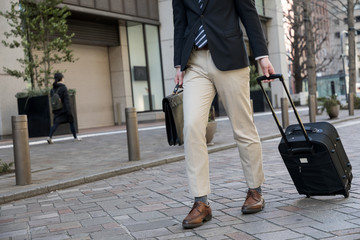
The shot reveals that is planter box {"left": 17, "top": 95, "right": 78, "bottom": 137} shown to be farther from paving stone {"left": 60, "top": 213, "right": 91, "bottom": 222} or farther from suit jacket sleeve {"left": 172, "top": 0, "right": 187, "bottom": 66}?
suit jacket sleeve {"left": 172, "top": 0, "right": 187, "bottom": 66}

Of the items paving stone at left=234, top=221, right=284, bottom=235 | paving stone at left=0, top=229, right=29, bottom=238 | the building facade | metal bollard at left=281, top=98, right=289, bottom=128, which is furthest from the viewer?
the building facade

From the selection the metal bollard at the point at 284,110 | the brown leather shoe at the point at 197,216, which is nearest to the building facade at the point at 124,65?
the metal bollard at the point at 284,110

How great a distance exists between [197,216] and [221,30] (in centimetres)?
135

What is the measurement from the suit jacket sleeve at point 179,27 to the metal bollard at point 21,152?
3159mm

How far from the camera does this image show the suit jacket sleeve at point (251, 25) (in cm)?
372

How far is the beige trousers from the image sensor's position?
11.8 ft

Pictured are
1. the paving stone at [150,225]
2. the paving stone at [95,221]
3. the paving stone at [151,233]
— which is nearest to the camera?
the paving stone at [151,233]

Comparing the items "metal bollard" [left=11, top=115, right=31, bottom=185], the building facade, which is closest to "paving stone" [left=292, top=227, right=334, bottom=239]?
"metal bollard" [left=11, top=115, right=31, bottom=185]

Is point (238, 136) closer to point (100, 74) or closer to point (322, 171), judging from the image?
point (322, 171)

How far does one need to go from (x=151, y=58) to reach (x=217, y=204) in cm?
2002

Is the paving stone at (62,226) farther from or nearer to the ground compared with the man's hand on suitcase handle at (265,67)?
nearer to the ground

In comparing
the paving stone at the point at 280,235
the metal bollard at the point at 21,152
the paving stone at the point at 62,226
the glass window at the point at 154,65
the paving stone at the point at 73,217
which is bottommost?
the paving stone at the point at 73,217

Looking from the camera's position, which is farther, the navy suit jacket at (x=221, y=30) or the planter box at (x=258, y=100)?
the planter box at (x=258, y=100)

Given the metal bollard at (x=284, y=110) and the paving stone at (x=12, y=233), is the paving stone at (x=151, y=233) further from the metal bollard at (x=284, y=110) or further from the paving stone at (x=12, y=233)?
the metal bollard at (x=284, y=110)
